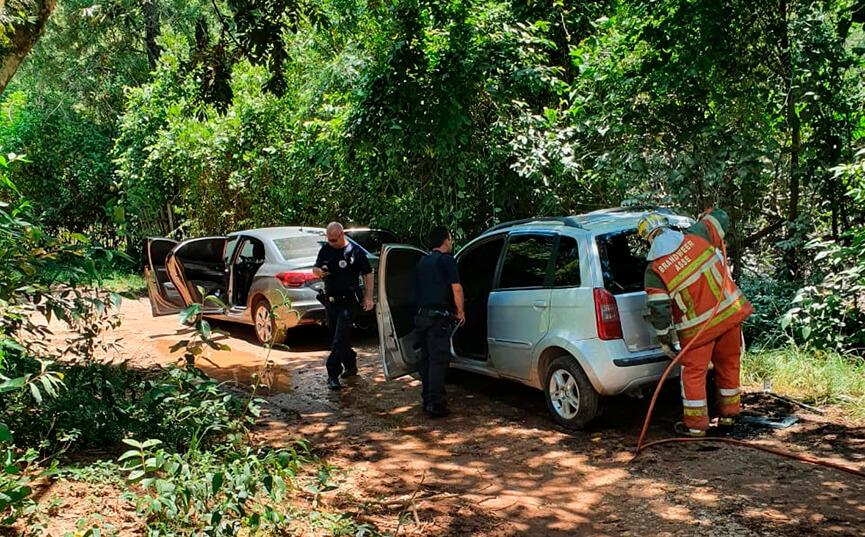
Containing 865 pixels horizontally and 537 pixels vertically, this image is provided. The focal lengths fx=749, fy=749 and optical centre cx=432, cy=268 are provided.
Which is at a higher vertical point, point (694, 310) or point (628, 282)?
point (628, 282)

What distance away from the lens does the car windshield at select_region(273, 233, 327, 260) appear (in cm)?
1062

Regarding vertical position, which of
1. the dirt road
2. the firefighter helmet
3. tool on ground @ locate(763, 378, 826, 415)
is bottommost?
the dirt road

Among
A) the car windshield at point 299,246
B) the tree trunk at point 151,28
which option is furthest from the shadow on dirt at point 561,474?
the tree trunk at point 151,28

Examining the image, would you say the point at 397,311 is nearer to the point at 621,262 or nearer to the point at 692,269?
the point at 621,262

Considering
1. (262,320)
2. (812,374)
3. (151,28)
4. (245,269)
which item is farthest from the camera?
(151,28)

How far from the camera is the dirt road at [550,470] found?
4.47 meters

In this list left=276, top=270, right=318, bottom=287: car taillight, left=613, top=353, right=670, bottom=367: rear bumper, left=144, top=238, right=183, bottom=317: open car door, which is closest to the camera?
left=613, top=353, right=670, bottom=367: rear bumper

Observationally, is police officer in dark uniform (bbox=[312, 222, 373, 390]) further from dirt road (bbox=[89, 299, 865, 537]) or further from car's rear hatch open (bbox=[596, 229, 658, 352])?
car's rear hatch open (bbox=[596, 229, 658, 352])

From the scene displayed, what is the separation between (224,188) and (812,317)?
1223cm

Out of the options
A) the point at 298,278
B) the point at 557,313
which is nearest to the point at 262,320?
the point at 298,278

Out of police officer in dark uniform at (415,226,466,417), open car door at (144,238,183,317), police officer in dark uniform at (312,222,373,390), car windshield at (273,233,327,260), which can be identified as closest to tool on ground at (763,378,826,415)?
police officer in dark uniform at (415,226,466,417)

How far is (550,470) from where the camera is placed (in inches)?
215

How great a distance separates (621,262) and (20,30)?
5169 millimetres

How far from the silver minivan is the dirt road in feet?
1.46
